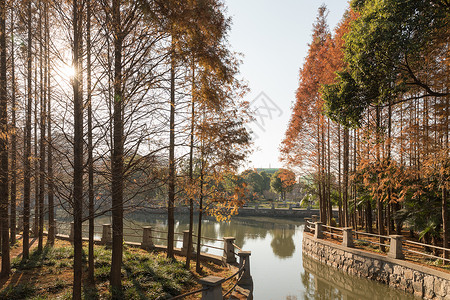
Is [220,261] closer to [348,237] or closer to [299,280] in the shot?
[299,280]

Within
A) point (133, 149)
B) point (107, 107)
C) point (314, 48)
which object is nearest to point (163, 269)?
point (133, 149)

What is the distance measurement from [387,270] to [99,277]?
10772 mm

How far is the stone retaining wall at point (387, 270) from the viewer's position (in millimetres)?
10281

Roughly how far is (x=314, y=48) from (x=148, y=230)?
14.6 m

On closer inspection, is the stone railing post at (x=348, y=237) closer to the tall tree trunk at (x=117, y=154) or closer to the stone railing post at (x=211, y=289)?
the tall tree trunk at (x=117, y=154)

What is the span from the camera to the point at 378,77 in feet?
32.1

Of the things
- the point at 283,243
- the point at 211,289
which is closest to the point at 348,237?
the point at 283,243

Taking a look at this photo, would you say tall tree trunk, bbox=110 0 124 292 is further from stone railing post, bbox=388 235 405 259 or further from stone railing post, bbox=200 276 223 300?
stone railing post, bbox=388 235 405 259

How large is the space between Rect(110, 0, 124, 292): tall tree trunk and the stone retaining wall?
9.89 m

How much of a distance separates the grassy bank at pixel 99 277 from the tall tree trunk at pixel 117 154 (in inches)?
19.6

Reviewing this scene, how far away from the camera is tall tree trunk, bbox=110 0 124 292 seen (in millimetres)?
6250

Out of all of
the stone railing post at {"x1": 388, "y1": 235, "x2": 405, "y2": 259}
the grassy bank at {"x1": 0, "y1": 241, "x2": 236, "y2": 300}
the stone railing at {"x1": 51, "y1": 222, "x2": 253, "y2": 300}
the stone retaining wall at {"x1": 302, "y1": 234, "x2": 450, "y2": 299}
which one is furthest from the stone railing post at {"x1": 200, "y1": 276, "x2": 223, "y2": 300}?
the stone railing post at {"x1": 388, "y1": 235, "x2": 405, "y2": 259}

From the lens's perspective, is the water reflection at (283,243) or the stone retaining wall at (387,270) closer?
the stone retaining wall at (387,270)

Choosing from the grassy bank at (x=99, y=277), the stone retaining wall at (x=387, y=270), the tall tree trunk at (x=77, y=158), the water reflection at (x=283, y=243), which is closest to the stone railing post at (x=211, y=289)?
the tall tree trunk at (x=77, y=158)
